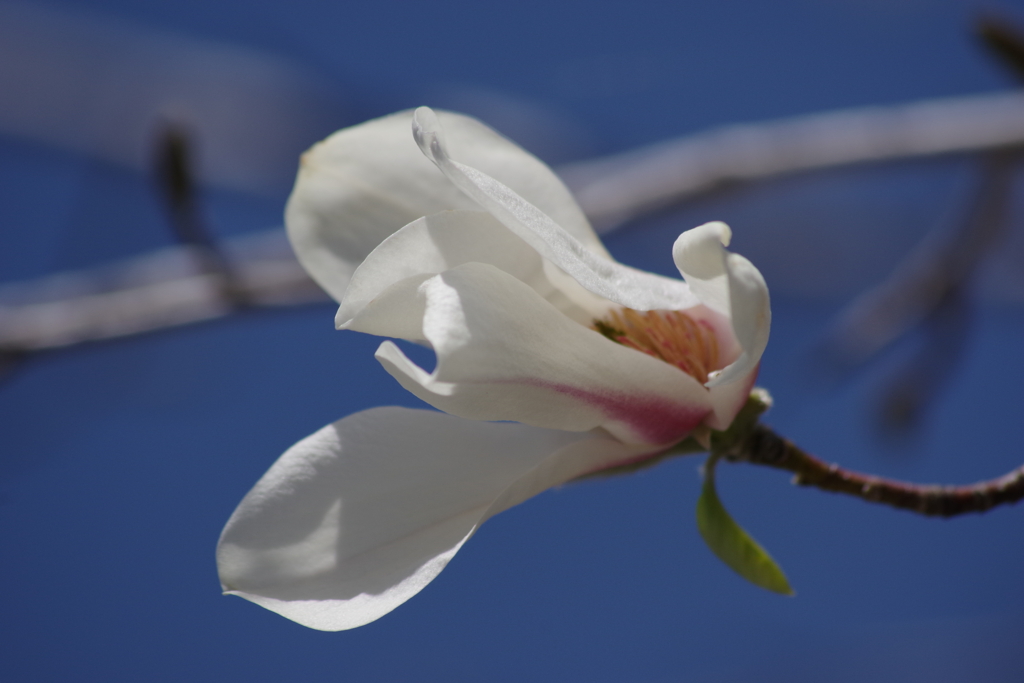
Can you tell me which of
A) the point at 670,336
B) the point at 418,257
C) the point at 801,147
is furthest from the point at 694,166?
the point at 418,257

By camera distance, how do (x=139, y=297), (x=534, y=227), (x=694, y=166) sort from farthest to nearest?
(x=694, y=166)
(x=139, y=297)
(x=534, y=227)

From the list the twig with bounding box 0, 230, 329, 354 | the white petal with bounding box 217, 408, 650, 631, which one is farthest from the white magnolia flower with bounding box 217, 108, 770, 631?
the twig with bounding box 0, 230, 329, 354

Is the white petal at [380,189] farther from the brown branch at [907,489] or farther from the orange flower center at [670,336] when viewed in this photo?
the brown branch at [907,489]

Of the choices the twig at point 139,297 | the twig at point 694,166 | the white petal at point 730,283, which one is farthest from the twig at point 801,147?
the white petal at point 730,283

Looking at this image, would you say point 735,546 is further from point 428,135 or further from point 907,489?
point 428,135

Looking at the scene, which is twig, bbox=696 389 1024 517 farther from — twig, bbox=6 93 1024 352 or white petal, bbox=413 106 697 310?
twig, bbox=6 93 1024 352

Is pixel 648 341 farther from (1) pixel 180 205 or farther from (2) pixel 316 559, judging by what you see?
(1) pixel 180 205

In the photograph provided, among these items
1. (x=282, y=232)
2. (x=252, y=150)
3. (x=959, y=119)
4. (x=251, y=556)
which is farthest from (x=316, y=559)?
(x=252, y=150)
